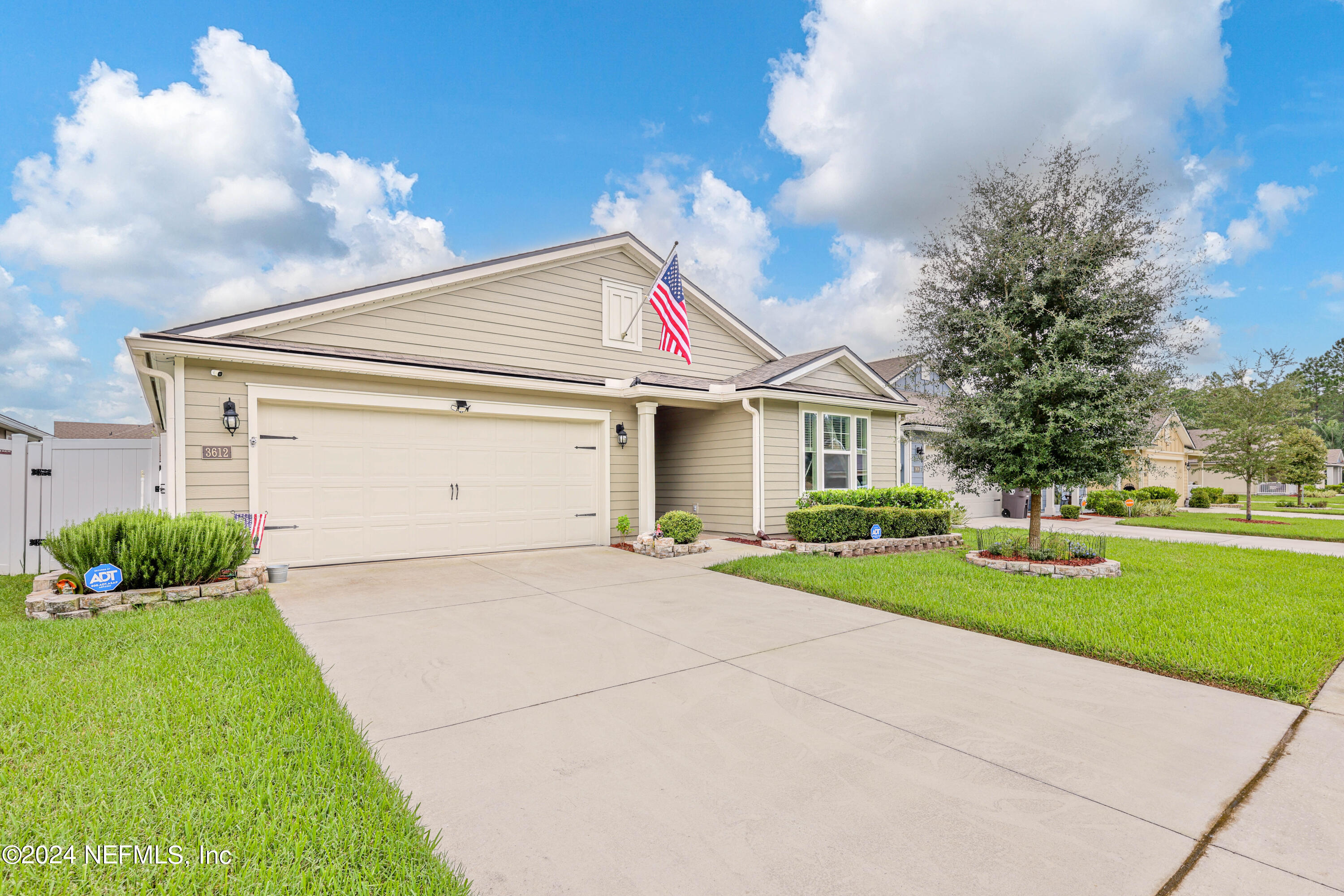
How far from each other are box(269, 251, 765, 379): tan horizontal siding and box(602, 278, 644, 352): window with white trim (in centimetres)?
10

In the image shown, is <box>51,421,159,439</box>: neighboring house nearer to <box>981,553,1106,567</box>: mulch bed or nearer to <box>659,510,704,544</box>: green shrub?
<box>659,510,704,544</box>: green shrub

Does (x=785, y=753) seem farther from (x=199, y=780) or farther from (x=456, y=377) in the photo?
(x=456, y=377)

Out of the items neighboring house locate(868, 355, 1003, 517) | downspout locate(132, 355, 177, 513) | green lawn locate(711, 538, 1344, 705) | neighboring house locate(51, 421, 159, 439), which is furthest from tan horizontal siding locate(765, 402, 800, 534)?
neighboring house locate(51, 421, 159, 439)

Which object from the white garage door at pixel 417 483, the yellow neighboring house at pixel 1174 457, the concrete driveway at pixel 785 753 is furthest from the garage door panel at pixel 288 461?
the yellow neighboring house at pixel 1174 457

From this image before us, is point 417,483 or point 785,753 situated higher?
point 417,483

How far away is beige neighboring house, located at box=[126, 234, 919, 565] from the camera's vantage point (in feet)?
25.6

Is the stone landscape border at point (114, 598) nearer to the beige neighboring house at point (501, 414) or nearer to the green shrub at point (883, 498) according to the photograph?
the beige neighboring house at point (501, 414)

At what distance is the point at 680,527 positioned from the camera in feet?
31.8

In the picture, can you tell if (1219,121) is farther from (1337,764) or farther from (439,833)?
(439,833)

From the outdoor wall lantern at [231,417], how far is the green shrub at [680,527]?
608cm

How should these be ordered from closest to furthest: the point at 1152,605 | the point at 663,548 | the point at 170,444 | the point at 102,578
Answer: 1. the point at 102,578
2. the point at 1152,605
3. the point at 170,444
4. the point at 663,548

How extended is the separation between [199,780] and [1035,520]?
9542 millimetres

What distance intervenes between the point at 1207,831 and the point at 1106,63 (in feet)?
35.6

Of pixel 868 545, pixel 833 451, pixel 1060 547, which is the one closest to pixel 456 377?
pixel 868 545
